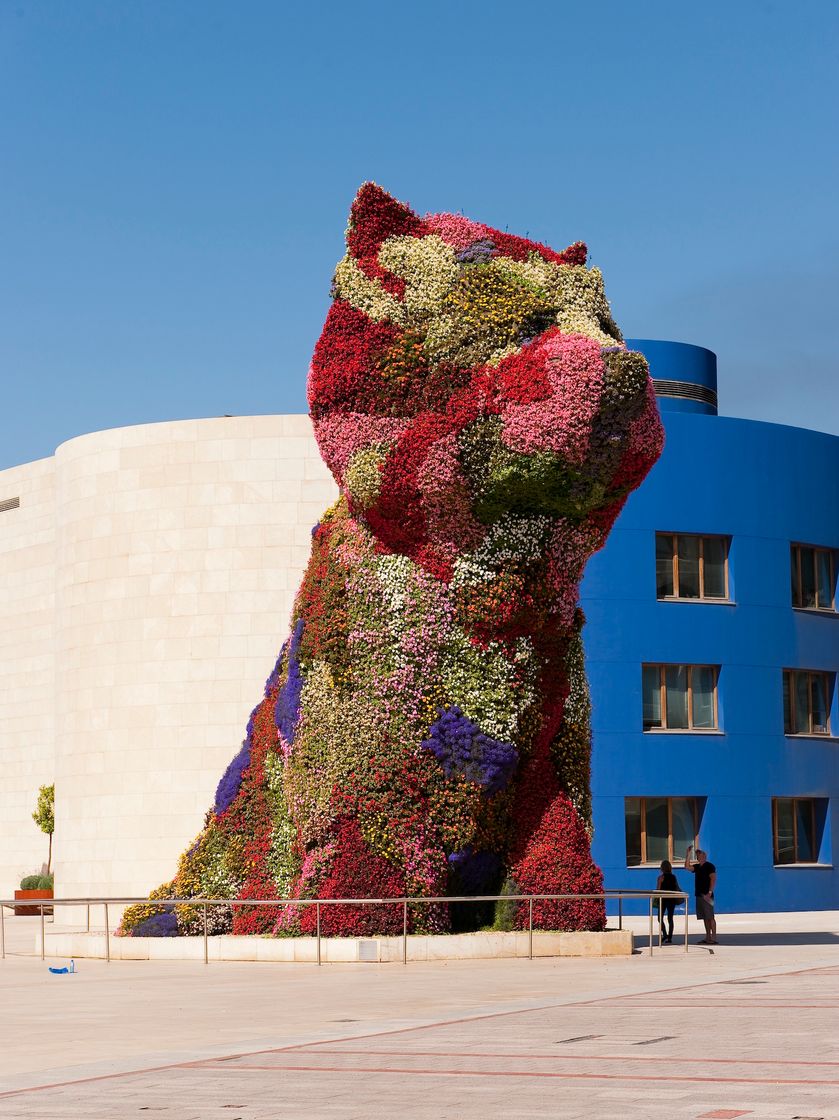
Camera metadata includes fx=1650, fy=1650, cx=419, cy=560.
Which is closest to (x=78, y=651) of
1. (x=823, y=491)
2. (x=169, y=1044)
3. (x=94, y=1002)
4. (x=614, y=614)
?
(x=614, y=614)

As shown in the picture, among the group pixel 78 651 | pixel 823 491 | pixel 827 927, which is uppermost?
pixel 823 491

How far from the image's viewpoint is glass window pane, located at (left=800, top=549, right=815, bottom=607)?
113ft

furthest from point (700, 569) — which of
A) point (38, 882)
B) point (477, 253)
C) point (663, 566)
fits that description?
point (38, 882)

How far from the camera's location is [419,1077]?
8.30 m

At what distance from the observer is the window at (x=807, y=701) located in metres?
33.9

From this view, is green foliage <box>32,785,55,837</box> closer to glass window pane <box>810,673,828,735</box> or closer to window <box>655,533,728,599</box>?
window <box>655,533,728,599</box>

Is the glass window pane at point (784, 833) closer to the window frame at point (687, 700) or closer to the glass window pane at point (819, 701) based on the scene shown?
the glass window pane at point (819, 701)

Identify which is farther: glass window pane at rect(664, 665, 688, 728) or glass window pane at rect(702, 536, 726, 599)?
glass window pane at rect(702, 536, 726, 599)

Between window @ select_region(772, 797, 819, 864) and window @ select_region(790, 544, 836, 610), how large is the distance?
13.4ft

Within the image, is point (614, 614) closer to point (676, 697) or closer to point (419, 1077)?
point (676, 697)

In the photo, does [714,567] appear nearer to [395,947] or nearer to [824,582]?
[824,582]

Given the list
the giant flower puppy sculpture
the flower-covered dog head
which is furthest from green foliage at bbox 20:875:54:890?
the flower-covered dog head

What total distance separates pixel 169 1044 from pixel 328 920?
6.82 metres

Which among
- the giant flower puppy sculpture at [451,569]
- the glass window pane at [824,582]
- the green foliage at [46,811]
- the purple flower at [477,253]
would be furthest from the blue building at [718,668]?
the green foliage at [46,811]
